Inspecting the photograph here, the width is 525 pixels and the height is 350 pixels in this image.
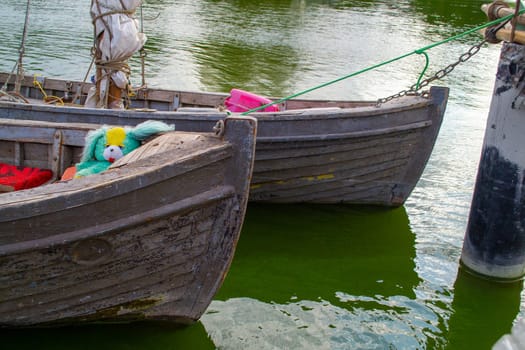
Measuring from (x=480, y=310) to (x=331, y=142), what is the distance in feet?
7.20

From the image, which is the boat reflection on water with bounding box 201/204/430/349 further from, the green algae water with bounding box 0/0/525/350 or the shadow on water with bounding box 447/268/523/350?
the shadow on water with bounding box 447/268/523/350

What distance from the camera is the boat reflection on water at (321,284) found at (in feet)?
16.1

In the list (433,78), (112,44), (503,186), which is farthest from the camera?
(112,44)

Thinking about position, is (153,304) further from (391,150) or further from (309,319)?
(391,150)

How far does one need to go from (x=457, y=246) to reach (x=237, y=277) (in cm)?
245

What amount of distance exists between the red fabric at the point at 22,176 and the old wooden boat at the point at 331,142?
1.09m

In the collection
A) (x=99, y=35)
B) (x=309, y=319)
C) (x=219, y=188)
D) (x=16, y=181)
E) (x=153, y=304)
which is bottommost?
(x=309, y=319)

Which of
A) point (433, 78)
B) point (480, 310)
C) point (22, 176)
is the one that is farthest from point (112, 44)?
point (480, 310)

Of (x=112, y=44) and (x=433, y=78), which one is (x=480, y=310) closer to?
(x=433, y=78)

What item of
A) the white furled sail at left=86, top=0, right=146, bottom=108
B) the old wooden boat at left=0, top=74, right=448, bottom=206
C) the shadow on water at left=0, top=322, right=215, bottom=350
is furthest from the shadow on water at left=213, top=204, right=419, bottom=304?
the white furled sail at left=86, top=0, right=146, bottom=108

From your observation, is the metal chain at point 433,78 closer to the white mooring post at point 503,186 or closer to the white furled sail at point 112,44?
the white mooring post at point 503,186

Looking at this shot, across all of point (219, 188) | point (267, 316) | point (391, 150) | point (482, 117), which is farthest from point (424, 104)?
point (482, 117)

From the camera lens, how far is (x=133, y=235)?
3.86m

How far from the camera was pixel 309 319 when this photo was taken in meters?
5.15
